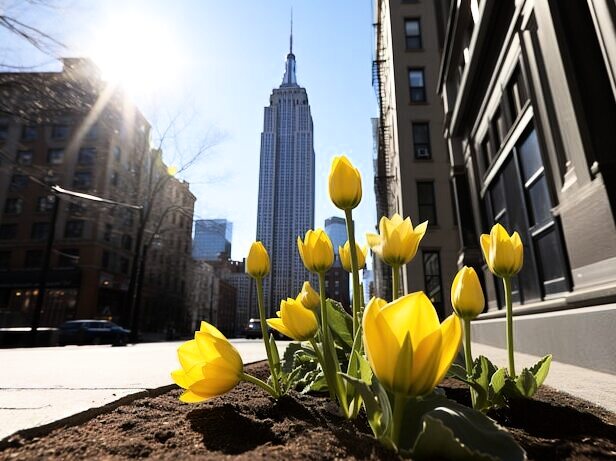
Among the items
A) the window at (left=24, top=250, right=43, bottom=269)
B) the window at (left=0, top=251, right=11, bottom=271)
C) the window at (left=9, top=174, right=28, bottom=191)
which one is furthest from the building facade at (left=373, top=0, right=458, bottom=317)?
the window at (left=0, top=251, right=11, bottom=271)

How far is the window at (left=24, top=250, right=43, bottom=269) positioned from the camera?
36553 millimetres

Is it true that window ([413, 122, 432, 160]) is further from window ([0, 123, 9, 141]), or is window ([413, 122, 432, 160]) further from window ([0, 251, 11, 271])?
window ([0, 123, 9, 141])

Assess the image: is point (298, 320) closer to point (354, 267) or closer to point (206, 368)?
point (354, 267)

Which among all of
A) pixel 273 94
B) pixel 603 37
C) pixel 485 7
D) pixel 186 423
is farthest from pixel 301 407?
pixel 273 94

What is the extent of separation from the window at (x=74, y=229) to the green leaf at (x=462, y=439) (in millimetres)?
42324

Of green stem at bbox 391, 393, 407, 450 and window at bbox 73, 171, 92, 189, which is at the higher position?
window at bbox 73, 171, 92, 189

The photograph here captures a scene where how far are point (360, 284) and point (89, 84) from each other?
11584 mm

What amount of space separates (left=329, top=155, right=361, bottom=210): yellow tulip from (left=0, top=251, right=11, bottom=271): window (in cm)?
4535

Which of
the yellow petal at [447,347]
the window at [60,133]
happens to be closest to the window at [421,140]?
the yellow petal at [447,347]

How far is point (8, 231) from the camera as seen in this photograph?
124 ft

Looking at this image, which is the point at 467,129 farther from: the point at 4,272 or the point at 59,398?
the point at 4,272

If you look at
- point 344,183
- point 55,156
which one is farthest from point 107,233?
point 344,183

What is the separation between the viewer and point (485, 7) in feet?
26.1

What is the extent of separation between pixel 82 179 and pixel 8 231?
8.32 metres
